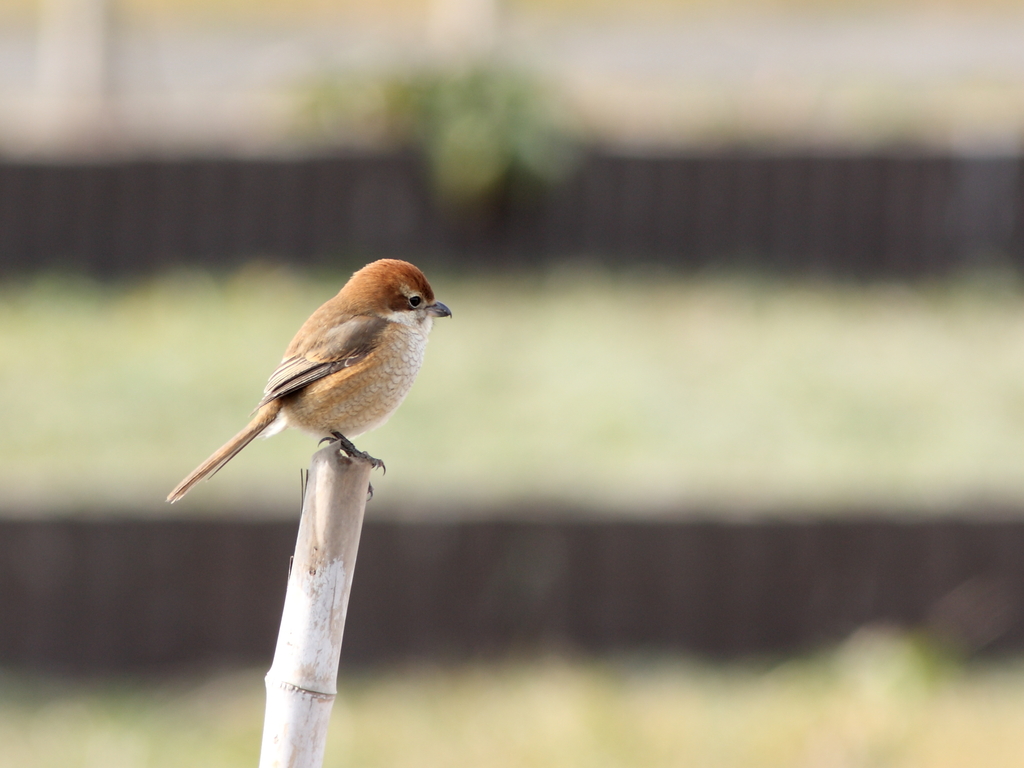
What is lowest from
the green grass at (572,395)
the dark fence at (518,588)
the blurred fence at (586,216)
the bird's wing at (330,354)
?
the dark fence at (518,588)

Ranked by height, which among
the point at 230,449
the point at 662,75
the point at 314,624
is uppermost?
the point at 662,75

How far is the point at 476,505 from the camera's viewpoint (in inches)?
257

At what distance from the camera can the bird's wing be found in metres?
3.31

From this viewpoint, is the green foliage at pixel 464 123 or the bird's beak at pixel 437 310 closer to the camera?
the bird's beak at pixel 437 310

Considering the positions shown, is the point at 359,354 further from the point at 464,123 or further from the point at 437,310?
the point at 464,123

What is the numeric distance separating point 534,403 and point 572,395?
0.26 m

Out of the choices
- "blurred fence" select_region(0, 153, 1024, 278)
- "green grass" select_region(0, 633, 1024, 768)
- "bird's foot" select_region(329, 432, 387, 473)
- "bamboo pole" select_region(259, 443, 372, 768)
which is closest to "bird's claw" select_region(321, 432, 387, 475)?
"bird's foot" select_region(329, 432, 387, 473)

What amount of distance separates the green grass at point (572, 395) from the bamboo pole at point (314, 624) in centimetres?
401

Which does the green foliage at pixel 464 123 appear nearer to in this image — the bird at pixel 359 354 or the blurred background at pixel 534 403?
the blurred background at pixel 534 403

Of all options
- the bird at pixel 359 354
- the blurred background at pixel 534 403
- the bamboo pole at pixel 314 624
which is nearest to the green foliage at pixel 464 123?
the blurred background at pixel 534 403

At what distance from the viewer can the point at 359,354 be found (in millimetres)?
3340

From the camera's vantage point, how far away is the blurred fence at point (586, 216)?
891 centimetres

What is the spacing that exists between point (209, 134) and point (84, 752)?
496 cm

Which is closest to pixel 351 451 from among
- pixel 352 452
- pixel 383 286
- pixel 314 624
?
pixel 352 452
